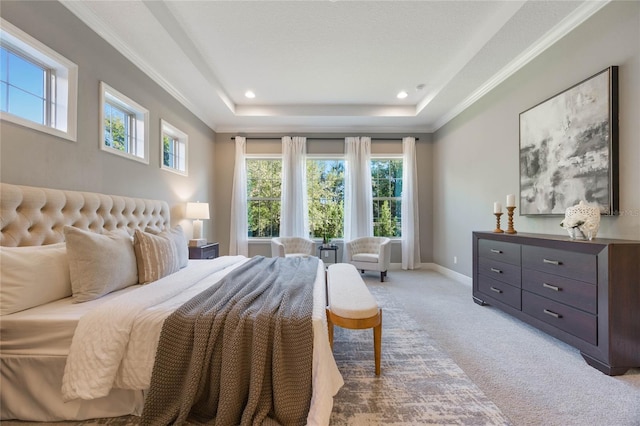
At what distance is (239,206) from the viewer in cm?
503

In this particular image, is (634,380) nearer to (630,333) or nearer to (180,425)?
(630,333)

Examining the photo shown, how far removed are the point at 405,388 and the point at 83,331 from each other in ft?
6.01

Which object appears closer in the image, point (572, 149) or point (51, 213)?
point (51, 213)

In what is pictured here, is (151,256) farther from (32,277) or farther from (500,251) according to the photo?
(500,251)

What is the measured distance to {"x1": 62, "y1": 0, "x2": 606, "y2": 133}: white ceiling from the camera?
7.65ft

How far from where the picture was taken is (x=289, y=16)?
2.48m

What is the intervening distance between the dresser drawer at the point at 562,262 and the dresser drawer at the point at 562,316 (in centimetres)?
26

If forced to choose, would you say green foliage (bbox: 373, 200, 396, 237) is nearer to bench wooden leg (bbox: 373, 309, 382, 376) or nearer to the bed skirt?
bench wooden leg (bbox: 373, 309, 382, 376)

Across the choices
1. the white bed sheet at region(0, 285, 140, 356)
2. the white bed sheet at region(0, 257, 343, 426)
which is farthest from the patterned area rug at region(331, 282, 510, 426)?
the white bed sheet at region(0, 285, 140, 356)

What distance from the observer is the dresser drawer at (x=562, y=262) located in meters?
1.85

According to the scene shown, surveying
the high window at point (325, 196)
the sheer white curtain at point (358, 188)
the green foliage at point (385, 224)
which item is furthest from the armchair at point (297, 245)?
the green foliage at point (385, 224)

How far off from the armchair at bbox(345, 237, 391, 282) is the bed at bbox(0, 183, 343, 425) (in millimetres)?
2773

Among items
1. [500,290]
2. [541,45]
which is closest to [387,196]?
[500,290]

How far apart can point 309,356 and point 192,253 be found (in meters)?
2.86
